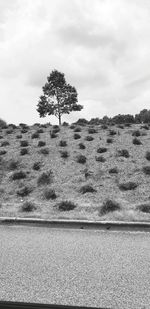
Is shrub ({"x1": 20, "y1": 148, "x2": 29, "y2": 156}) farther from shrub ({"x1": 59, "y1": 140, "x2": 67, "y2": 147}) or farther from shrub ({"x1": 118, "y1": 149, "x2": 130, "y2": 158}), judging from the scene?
shrub ({"x1": 118, "y1": 149, "x2": 130, "y2": 158})

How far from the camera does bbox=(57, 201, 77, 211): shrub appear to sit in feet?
32.6

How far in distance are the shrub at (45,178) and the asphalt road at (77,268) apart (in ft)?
19.7

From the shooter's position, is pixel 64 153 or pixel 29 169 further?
pixel 64 153

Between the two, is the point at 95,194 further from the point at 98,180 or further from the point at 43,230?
the point at 43,230

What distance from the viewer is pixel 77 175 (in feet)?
46.5

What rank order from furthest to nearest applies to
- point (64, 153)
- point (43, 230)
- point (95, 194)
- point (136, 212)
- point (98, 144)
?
point (98, 144) < point (64, 153) < point (95, 194) < point (136, 212) < point (43, 230)

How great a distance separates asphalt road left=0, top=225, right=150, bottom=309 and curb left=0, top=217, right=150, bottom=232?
0.37 m

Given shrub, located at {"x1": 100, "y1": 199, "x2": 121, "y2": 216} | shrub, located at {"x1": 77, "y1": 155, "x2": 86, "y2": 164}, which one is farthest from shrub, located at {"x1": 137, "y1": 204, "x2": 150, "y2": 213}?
shrub, located at {"x1": 77, "y1": 155, "x2": 86, "y2": 164}

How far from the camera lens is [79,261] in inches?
211

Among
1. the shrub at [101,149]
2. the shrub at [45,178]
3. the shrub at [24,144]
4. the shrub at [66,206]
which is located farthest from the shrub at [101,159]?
→ the shrub at [66,206]

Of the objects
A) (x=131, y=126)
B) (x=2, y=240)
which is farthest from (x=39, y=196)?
(x=131, y=126)

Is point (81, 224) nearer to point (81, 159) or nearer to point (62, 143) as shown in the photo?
point (81, 159)

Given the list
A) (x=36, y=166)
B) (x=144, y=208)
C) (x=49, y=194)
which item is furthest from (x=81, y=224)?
(x=36, y=166)

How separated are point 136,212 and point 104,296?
204 inches
